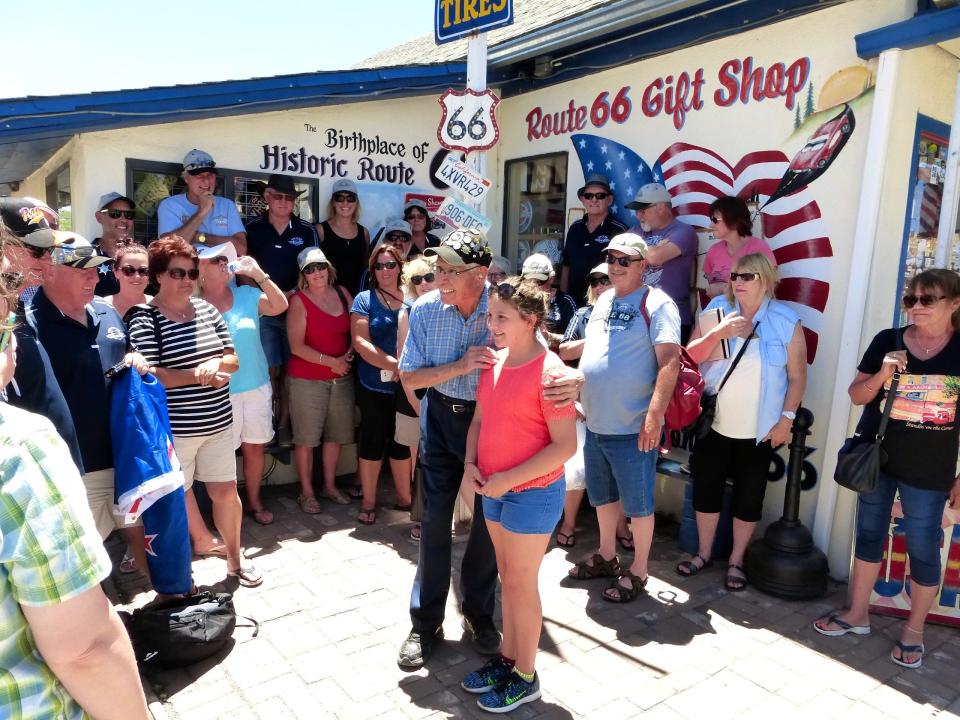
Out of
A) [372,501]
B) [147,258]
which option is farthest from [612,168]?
[147,258]

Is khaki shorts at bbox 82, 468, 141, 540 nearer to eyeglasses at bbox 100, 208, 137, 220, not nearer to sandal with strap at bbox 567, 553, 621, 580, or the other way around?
sandal with strap at bbox 567, 553, 621, 580

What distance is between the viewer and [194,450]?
385 cm

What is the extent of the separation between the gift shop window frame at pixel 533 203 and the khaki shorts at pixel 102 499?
179 inches

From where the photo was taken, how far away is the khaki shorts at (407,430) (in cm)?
504

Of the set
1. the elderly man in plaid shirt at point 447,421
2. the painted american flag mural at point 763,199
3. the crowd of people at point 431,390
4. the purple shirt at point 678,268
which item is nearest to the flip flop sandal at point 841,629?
the crowd of people at point 431,390

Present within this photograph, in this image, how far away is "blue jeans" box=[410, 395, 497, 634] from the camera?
327cm

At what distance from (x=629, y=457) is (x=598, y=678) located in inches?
48.1

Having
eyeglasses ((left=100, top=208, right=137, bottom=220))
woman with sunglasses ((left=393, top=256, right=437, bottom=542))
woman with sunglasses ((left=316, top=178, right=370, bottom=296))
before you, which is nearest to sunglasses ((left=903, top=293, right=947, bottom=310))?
woman with sunglasses ((left=393, top=256, right=437, bottom=542))

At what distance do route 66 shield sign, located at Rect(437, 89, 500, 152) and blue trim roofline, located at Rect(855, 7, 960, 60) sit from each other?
2293 millimetres

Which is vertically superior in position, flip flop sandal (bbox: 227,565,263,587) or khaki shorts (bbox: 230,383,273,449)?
khaki shorts (bbox: 230,383,273,449)

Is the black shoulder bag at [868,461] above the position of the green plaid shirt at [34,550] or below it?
below

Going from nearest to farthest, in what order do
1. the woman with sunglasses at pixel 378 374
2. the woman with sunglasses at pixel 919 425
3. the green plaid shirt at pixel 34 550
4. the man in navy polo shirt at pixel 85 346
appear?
the green plaid shirt at pixel 34 550 → the man in navy polo shirt at pixel 85 346 → the woman with sunglasses at pixel 919 425 → the woman with sunglasses at pixel 378 374

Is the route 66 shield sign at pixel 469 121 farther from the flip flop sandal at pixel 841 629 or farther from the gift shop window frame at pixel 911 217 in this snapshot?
the flip flop sandal at pixel 841 629

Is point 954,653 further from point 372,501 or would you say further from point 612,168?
point 612,168
